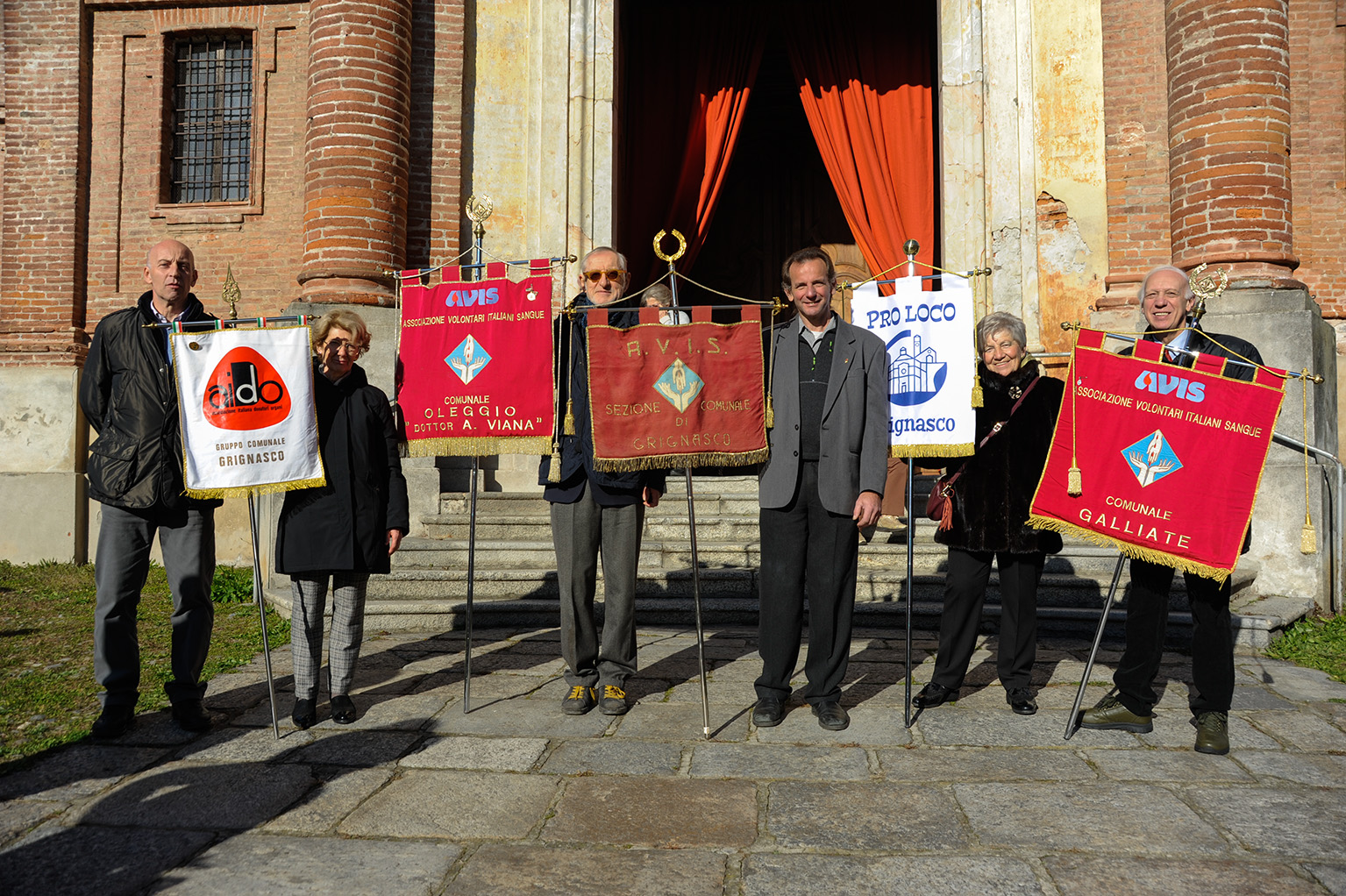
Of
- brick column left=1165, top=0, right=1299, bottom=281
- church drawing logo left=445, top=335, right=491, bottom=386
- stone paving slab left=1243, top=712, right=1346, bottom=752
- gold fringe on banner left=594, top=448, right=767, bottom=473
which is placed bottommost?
stone paving slab left=1243, top=712, right=1346, bottom=752

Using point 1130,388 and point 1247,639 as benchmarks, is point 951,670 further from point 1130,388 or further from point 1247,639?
point 1247,639

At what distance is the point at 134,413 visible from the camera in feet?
13.6

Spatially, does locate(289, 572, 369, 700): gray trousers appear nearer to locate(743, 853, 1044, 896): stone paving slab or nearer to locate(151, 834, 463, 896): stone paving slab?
locate(151, 834, 463, 896): stone paving slab

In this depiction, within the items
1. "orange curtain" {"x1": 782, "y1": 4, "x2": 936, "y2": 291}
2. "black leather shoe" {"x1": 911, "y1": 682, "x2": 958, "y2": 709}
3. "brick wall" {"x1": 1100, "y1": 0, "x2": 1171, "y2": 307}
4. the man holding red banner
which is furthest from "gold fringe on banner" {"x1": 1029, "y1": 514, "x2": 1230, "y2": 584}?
"orange curtain" {"x1": 782, "y1": 4, "x2": 936, "y2": 291}

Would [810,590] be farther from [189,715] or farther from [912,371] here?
[189,715]

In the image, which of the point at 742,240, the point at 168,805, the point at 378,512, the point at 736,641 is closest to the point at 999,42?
the point at 742,240

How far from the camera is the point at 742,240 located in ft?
39.3

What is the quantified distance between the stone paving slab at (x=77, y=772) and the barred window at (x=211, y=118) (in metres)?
7.71

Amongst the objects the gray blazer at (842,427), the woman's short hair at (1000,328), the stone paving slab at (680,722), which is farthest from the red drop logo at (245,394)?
the woman's short hair at (1000,328)

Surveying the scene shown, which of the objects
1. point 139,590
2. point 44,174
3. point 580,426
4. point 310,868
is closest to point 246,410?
point 139,590

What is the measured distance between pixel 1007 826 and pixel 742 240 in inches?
382

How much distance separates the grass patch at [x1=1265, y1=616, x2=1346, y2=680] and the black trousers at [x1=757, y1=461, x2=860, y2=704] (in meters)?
3.11

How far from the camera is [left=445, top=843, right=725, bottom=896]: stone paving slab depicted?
2650 millimetres

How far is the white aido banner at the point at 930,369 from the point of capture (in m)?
4.38
